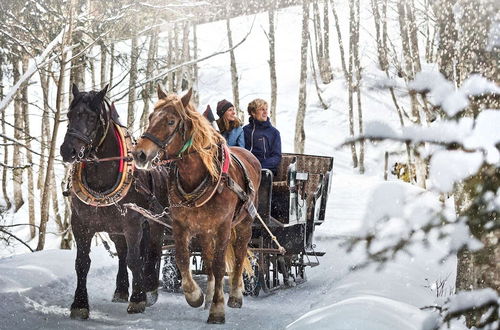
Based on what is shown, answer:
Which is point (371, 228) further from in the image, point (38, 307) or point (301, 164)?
point (301, 164)

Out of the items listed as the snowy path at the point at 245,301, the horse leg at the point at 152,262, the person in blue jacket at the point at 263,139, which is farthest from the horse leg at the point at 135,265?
the person in blue jacket at the point at 263,139

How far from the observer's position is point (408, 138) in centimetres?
245

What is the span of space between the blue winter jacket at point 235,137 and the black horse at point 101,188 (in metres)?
1.72

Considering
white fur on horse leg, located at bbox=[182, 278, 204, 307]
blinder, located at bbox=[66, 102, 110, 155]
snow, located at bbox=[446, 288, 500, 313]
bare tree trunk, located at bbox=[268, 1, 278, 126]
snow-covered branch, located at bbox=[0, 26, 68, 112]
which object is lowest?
white fur on horse leg, located at bbox=[182, 278, 204, 307]

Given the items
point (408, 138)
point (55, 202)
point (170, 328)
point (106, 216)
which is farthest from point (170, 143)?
point (55, 202)

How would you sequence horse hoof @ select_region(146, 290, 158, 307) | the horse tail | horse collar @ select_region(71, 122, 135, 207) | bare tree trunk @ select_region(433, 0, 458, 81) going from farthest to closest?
the horse tail, horse hoof @ select_region(146, 290, 158, 307), horse collar @ select_region(71, 122, 135, 207), bare tree trunk @ select_region(433, 0, 458, 81)

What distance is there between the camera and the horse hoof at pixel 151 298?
6.69 meters

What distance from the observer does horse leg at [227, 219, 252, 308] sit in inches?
267

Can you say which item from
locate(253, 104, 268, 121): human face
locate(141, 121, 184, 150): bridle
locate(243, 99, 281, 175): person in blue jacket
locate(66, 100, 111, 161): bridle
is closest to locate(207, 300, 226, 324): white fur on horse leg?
locate(141, 121, 184, 150): bridle

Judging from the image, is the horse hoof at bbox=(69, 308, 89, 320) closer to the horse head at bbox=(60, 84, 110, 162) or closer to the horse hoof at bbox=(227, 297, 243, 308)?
the horse head at bbox=(60, 84, 110, 162)

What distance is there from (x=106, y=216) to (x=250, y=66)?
3535 cm

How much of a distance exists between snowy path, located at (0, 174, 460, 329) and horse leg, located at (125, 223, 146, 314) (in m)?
0.10

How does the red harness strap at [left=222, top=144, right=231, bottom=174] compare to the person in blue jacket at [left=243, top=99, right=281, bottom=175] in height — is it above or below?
below

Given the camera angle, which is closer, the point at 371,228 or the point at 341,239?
the point at 371,228
